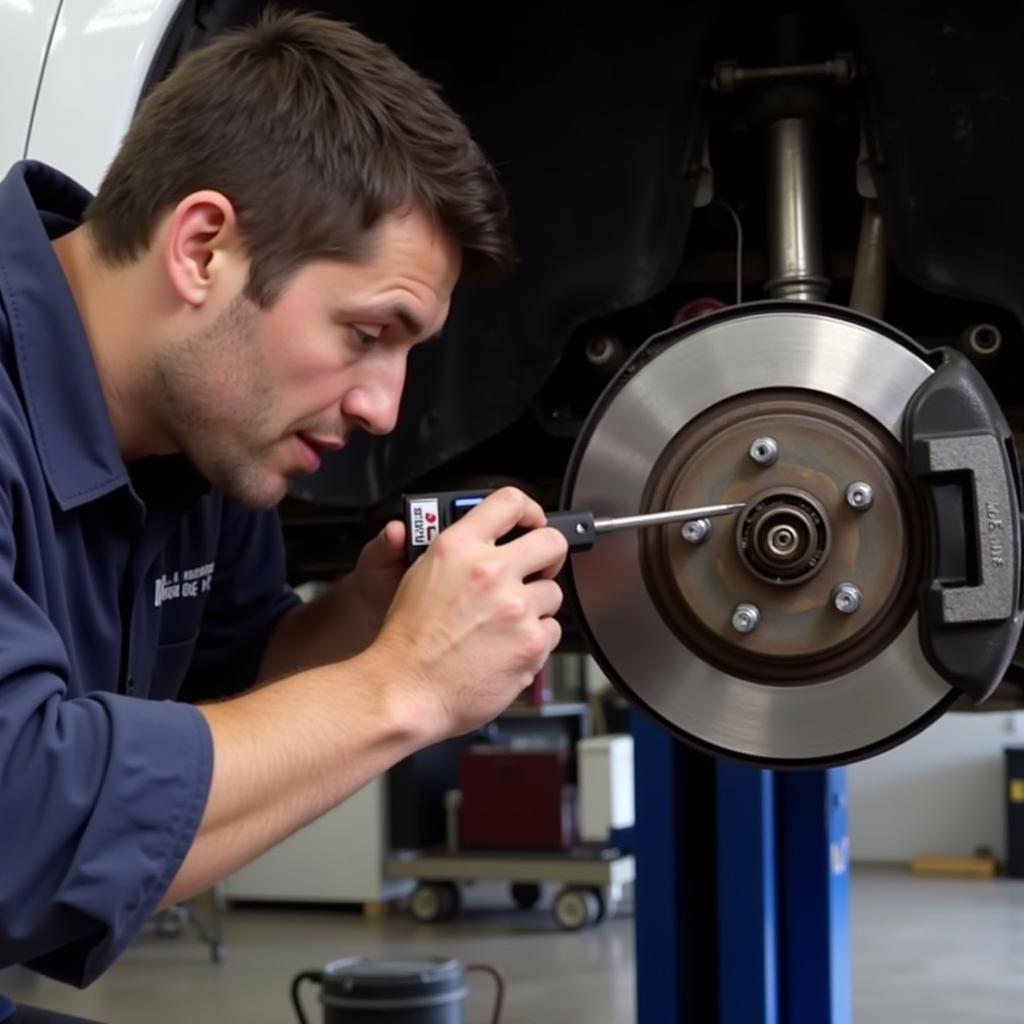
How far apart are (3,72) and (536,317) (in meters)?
0.46

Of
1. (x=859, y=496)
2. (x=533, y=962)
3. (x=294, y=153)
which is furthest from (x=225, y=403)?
(x=533, y=962)

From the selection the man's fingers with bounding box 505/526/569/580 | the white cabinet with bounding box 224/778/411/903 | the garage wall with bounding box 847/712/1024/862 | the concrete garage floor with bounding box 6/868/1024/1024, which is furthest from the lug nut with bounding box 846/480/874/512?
the garage wall with bounding box 847/712/1024/862

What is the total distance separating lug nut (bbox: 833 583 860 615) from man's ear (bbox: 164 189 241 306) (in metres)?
0.42

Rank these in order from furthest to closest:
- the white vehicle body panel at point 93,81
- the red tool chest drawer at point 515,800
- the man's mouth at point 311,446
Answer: the red tool chest drawer at point 515,800 → the white vehicle body panel at point 93,81 → the man's mouth at point 311,446

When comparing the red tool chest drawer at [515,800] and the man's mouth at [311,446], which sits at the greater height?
the man's mouth at [311,446]

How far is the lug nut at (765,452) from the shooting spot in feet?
3.12

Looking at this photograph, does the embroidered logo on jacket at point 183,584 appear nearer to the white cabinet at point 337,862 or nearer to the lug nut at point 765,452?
the lug nut at point 765,452

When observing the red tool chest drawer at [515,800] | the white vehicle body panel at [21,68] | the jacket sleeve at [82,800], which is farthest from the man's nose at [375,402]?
the red tool chest drawer at [515,800]

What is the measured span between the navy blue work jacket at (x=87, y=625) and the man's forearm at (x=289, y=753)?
0.02m

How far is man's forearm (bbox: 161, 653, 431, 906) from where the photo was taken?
0.72 meters

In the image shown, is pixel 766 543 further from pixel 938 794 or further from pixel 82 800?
pixel 938 794

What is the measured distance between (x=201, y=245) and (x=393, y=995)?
2054 mm

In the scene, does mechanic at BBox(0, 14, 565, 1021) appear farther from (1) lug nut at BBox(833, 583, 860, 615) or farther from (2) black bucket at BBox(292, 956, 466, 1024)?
(2) black bucket at BBox(292, 956, 466, 1024)

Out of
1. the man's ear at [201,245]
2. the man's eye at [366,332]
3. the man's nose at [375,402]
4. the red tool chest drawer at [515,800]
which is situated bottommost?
the red tool chest drawer at [515,800]
